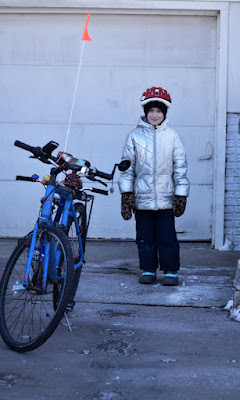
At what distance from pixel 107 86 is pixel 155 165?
2.11m

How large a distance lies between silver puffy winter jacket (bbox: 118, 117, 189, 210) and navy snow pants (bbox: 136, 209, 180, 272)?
0.14 m

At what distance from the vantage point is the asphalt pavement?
3.47m

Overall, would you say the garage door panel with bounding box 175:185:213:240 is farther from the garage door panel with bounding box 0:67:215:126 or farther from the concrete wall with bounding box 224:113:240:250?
the garage door panel with bounding box 0:67:215:126

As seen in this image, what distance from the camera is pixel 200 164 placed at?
299 inches

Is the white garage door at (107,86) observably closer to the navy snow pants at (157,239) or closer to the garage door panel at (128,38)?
the garage door panel at (128,38)

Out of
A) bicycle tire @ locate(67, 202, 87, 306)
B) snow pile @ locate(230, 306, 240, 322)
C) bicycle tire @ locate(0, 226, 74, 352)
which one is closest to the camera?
bicycle tire @ locate(0, 226, 74, 352)

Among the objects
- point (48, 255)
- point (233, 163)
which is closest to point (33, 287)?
point (48, 255)

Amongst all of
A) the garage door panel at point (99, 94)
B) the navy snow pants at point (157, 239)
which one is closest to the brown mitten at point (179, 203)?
the navy snow pants at point (157, 239)

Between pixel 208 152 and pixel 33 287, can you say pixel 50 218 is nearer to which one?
pixel 33 287

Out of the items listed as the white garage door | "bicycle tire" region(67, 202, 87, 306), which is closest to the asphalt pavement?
"bicycle tire" region(67, 202, 87, 306)

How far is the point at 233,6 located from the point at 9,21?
2.31 metres

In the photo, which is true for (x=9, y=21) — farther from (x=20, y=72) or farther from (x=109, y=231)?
(x=109, y=231)

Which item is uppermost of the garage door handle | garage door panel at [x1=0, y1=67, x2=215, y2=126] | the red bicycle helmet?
garage door panel at [x1=0, y1=67, x2=215, y2=126]

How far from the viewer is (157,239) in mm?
5953
